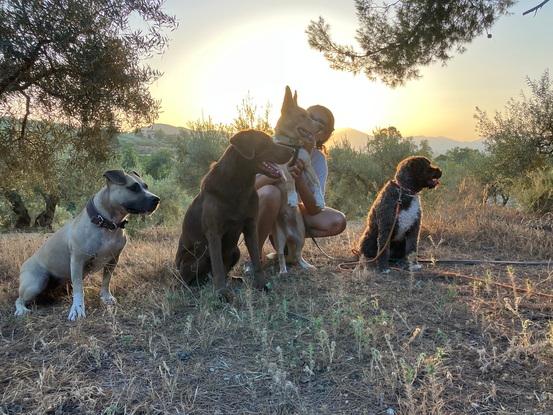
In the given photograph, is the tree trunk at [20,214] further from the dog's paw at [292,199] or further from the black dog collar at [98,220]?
the dog's paw at [292,199]

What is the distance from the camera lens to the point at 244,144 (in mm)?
3652

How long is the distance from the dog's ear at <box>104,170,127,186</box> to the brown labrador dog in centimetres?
64

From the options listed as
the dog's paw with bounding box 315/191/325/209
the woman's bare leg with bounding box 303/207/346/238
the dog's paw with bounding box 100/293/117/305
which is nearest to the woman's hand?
the dog's paw with bounding box 315/191/325/209

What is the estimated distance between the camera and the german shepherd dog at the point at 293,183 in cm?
473

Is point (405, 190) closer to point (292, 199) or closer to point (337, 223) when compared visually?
point (337, 223)

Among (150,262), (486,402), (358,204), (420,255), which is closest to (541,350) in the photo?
(486,402)

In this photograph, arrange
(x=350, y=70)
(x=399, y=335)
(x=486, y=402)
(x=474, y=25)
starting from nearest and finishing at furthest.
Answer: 1. (x=486, y=402)
2. (x=399, y=335)
3. (x=474, y=25)
4. (x=350, y=70)

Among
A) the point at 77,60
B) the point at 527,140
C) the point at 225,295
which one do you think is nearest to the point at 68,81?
the point at 77,60

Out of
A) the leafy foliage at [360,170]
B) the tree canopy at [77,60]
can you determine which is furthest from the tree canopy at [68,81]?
the leafy foliage at [360,170]

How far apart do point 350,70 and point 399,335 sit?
5.65 metres

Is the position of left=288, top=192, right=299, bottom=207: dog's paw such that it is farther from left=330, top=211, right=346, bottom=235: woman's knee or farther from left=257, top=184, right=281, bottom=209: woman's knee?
left=330, top=211, right=346, bottom=235: woman's knee

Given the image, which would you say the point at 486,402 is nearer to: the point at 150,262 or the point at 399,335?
the point at 399,335

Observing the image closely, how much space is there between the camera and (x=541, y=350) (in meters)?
2.68

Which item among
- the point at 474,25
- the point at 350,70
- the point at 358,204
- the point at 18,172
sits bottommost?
the point at 358,204
